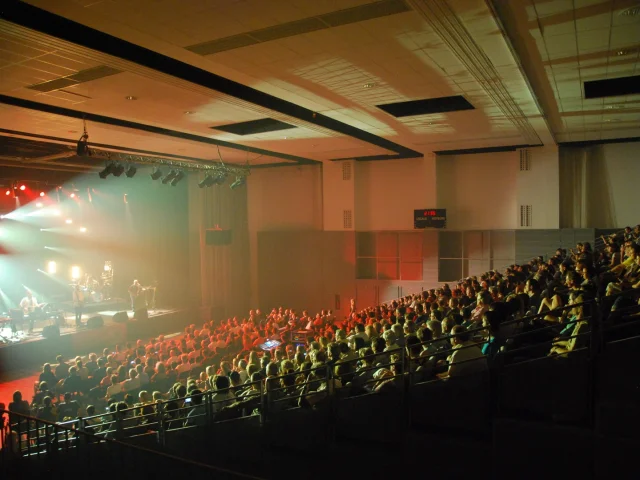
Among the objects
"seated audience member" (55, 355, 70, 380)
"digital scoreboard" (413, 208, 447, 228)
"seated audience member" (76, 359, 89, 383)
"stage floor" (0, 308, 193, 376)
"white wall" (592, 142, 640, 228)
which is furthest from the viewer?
"digital scoreboard" (413, 208, 447, 228)

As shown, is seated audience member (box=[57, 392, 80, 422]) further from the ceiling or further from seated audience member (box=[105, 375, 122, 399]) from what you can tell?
the ceiling

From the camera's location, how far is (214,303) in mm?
18828

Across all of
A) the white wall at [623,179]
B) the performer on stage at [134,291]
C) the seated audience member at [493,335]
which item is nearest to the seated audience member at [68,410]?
the seated audience member at [493,335]

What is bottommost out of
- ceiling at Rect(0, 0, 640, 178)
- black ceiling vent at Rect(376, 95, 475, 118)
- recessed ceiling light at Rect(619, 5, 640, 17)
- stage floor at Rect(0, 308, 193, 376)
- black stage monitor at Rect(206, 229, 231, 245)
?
stage floor at Rect(0, 308, 193, 376)

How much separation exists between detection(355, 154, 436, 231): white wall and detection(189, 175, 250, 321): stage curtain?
488 cm

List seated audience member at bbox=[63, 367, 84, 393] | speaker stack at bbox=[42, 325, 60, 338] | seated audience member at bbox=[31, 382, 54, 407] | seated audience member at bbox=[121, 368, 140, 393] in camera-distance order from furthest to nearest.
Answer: speaker stack at bbox=[42, 325, 60, 338], seated audience member at bbox=[63, 367, 84, 393], seated audience member at bbox=[121, 368, 140, 393], seated audience member at bbox=[31, 382, 54, 407]

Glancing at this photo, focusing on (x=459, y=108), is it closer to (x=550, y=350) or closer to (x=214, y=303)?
(x=550, y=350)

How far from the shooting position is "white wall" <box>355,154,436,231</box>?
16.2 meters

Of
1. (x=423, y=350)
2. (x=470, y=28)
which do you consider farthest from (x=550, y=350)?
(x=470, y=28)

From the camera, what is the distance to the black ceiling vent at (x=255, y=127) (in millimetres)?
11328

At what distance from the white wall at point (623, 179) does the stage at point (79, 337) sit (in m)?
14.3

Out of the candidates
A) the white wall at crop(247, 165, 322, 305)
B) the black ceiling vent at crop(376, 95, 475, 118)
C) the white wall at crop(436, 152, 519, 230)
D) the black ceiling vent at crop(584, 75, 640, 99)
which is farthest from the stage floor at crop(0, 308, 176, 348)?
the black ceiling vent at crop(584, 75, 640, 99)

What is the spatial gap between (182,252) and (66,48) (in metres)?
14.3

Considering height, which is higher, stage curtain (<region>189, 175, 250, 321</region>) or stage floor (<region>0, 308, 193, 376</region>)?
stage curtain (<region>189, 175, 250, 321</region>)
